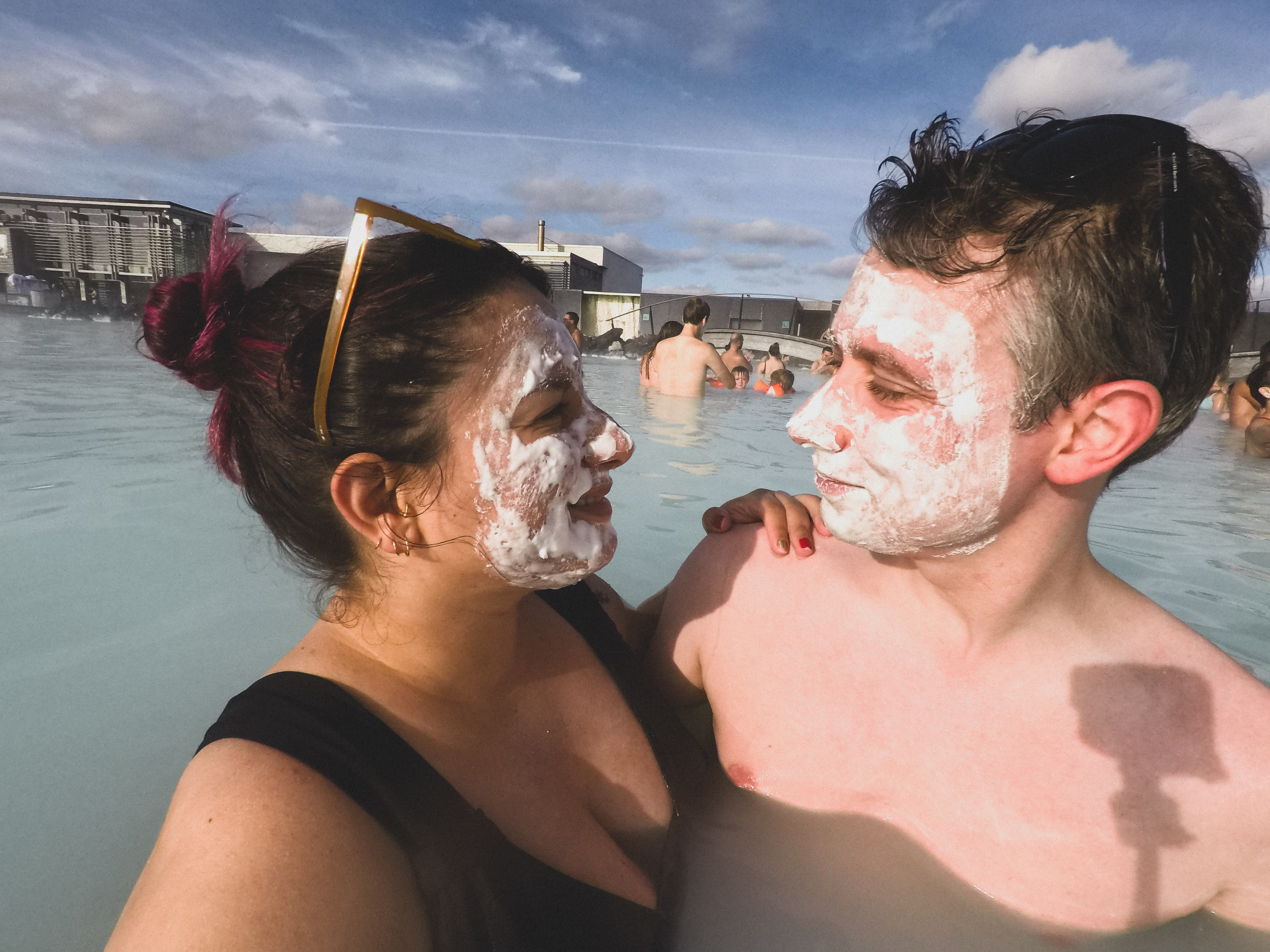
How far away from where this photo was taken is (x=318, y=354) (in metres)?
1.39

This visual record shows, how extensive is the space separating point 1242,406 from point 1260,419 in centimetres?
263

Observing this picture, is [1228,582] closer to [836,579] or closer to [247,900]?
[836,579]

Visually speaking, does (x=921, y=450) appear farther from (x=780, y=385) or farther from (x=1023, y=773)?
(x=780, y=385)

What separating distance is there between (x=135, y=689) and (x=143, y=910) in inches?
82.3

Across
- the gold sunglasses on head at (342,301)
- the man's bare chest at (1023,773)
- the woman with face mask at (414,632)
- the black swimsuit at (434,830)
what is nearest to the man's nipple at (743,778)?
the man's bare chest at (1023,773)

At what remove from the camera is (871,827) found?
1842 millimetres

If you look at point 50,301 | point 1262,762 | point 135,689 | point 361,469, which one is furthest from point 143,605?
point 50,301

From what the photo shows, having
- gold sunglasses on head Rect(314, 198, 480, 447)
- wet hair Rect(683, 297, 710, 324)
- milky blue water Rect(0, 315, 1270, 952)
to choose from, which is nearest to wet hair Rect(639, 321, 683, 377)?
wet hair Rect(683, 297, 710, 324)

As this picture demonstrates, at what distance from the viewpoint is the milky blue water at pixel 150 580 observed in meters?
2.02

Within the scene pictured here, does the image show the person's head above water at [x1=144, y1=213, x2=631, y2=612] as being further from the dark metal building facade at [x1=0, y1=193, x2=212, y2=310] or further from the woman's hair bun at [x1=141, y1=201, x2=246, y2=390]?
the dark metal building facade at [x1=0, y1=193, x2=212, y2=310]

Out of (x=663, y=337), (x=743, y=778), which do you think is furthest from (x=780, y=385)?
(x=743, y=778)

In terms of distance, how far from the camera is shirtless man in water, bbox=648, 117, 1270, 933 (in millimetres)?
1488

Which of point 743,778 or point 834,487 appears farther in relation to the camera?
point 743,778

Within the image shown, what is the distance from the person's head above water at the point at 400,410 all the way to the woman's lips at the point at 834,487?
1.65 feet
